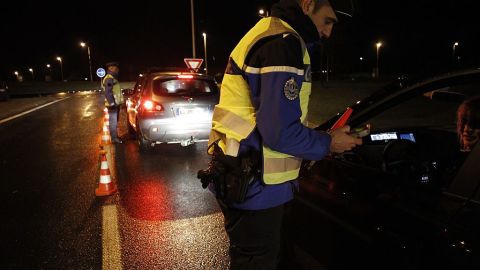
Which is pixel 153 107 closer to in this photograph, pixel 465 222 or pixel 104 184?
pixel 104 184

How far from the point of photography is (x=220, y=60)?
94.0m

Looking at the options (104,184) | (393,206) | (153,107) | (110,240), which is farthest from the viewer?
(153,107)

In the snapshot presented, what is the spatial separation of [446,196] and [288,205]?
0.82 meters

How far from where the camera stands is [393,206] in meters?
1.84

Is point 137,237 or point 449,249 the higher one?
point 449,249

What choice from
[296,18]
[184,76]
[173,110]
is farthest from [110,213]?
[184,76]

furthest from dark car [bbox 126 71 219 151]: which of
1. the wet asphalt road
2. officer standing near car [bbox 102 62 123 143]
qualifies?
officer standing near car [bbox 102 62 123 143]

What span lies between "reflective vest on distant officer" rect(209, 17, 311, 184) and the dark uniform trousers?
0.19 metres

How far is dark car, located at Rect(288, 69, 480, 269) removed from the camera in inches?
62.6

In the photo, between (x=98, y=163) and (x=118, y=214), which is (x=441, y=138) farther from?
(x=98, y=163)

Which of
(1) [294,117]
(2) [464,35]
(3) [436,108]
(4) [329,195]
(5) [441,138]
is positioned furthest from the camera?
(2) [464,35]

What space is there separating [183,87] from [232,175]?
20.9 feet

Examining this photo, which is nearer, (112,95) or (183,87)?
(183,87)

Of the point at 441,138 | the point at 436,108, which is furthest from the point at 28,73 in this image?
the point at 441,138
